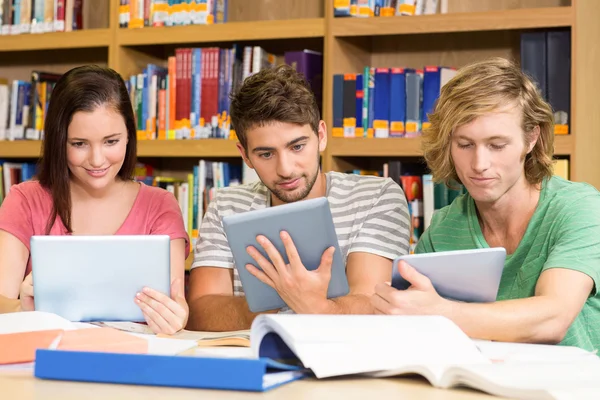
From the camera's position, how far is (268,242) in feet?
4.98

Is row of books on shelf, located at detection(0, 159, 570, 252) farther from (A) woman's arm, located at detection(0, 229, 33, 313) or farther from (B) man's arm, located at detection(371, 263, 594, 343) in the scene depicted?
(B) man's arm, located at detection(371, 263, 594, 343)

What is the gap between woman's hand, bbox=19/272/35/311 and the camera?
5.20ft

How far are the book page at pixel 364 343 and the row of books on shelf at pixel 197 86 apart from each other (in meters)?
1.85

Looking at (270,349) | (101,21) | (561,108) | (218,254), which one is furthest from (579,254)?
(101,21)

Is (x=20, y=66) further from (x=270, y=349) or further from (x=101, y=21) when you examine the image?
(x=270, y=349)

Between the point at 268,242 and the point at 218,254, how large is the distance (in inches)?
21.2

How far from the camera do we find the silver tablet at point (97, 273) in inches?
57.1

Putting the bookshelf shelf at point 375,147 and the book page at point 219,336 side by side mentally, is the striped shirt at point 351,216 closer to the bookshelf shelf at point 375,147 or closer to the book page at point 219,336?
the book page at point 219,336

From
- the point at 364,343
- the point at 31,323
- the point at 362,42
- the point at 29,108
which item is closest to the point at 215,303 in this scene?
the point at 31,323

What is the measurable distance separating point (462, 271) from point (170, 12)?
2.09 m

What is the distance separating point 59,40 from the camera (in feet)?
10.8


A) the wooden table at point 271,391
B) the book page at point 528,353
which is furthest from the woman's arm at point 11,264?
the book page at point 528,353

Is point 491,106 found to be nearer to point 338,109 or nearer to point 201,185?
point 338,109

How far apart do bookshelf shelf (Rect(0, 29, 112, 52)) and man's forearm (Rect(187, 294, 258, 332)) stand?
5.31 ft
